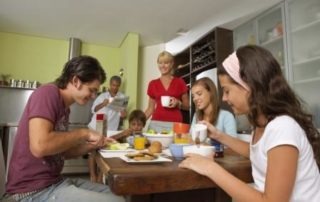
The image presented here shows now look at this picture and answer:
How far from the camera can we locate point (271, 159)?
651 millimetres

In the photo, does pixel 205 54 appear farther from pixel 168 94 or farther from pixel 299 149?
pixel 299 149

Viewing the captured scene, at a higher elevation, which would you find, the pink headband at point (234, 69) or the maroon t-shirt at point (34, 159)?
the pink headband at point (234, 69)

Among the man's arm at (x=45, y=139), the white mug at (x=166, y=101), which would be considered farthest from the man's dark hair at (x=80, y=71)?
the white mug at (x=166, y=101)

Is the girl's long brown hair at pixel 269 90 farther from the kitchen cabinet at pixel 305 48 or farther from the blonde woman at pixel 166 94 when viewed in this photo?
the kitchen cabinet at pixel 305 48

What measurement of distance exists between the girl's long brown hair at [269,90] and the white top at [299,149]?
0.12 ft

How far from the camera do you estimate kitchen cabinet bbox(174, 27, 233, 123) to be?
129 inches

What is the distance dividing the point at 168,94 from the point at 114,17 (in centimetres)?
171

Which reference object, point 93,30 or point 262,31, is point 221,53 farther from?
point 93,30

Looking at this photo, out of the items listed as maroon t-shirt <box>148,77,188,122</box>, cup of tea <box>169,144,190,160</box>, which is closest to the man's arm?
cup of tea <box>169,144,190,160</box>

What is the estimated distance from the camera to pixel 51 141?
0.92 meters

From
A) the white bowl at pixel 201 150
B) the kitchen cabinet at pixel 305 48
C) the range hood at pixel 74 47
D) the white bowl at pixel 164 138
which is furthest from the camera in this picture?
the range hood at pixel 74 47

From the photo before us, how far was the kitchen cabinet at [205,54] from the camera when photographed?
3268 mm

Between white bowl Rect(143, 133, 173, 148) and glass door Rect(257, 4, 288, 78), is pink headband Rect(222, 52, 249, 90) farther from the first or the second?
glass door Rect(257, 4, 288, 78)

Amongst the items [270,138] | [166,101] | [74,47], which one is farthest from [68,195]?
[74,47]
